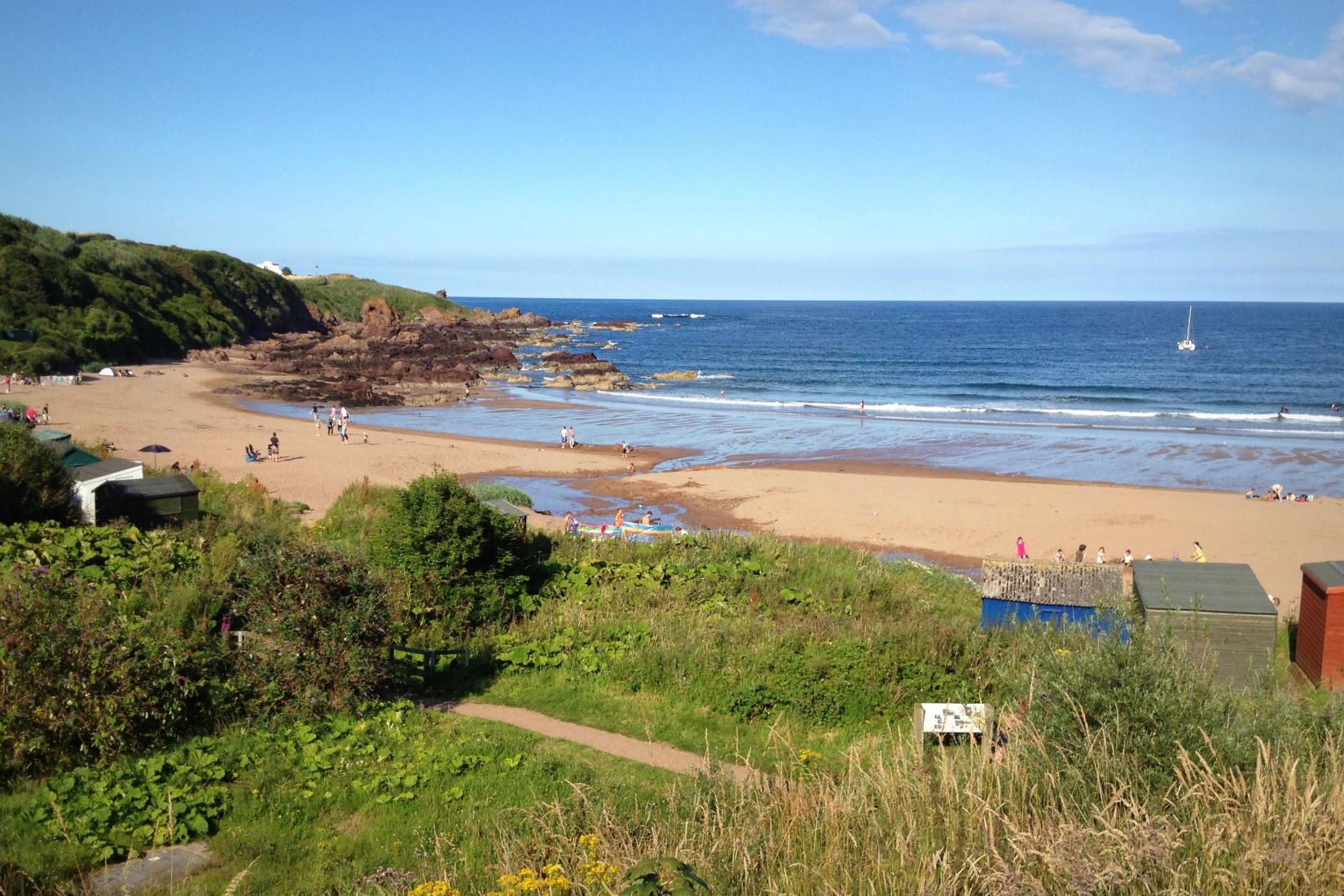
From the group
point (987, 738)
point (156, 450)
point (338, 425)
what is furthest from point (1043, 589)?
point (338, 425)

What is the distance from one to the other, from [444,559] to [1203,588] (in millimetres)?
9376

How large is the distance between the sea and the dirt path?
2834 cm

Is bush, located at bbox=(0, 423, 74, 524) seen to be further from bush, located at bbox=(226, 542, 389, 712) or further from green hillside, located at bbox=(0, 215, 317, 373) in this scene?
green hillside, located at bbox=(0, 215, 317, 373)

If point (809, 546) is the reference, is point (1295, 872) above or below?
above

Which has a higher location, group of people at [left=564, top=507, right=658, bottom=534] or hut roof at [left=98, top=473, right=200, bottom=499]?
hut roof at [left=98, top=473, right=200, bottom=499]

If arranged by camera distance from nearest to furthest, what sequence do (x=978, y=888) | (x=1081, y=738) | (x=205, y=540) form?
1. (x=978, y=888)
2. (x=1081, y=738)
3. (x=205, y=540)

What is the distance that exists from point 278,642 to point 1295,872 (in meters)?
7.31

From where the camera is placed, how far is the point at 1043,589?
14.7 metres

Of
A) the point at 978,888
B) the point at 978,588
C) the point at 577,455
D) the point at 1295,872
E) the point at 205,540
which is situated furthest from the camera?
the point at 577,455

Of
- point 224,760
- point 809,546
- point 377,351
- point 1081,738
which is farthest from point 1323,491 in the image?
point 377,351

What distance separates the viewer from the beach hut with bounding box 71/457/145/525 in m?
13.4

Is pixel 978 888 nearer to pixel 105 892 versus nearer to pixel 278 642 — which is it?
pixel 105 892

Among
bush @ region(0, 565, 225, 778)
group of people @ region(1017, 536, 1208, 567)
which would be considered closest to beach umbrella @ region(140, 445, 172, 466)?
bush @ region(0, 565, 225, 778)

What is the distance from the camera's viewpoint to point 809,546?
56.2 feet
